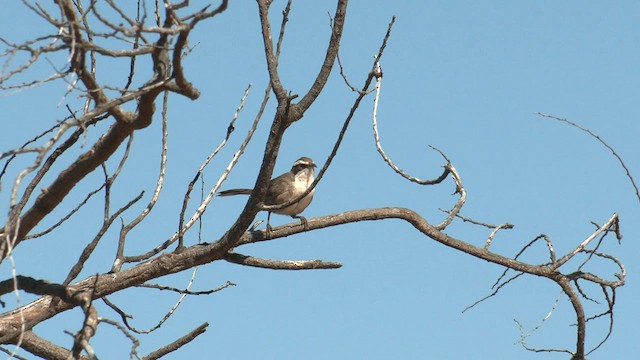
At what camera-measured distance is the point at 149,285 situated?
19.8 ft

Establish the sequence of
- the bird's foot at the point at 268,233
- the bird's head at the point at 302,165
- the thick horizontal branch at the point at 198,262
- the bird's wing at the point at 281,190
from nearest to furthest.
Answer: the thick horizontal branch at the point at 198,262 < the bird's foot at the point at 268,233 < the bird's wing at the point at 281,190 < the bird's head at the point at 302,165

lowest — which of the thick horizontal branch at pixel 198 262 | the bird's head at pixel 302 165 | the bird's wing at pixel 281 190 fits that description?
the thick horizontal branch at pixel 198 262

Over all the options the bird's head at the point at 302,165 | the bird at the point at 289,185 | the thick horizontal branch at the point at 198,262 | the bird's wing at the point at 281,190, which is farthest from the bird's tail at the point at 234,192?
the thick horizontal branch at the point at 198,262

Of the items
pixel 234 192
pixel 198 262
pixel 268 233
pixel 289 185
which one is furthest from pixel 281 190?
pixel 198 262

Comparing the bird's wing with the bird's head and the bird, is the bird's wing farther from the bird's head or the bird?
the bird's head

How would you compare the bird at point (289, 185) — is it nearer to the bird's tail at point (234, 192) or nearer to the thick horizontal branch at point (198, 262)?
the bird's tail at point (234, 192)

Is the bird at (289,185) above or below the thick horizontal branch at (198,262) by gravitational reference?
above

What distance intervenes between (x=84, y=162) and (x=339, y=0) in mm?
1730

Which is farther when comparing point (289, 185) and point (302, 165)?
point (302, 165)

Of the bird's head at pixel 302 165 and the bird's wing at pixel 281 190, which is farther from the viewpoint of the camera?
the bird's head at pixel 302 165

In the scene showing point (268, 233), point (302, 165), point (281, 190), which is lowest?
point (268, 233)

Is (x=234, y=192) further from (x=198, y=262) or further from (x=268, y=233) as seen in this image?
(x=198, y=262)

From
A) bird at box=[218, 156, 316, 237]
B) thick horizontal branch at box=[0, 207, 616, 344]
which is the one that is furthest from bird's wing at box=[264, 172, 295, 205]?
thick horizontal branch at box=[0, 207, 616, 344]

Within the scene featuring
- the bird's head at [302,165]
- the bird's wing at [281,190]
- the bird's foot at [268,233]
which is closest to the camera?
the bird's foot at [268,233]
